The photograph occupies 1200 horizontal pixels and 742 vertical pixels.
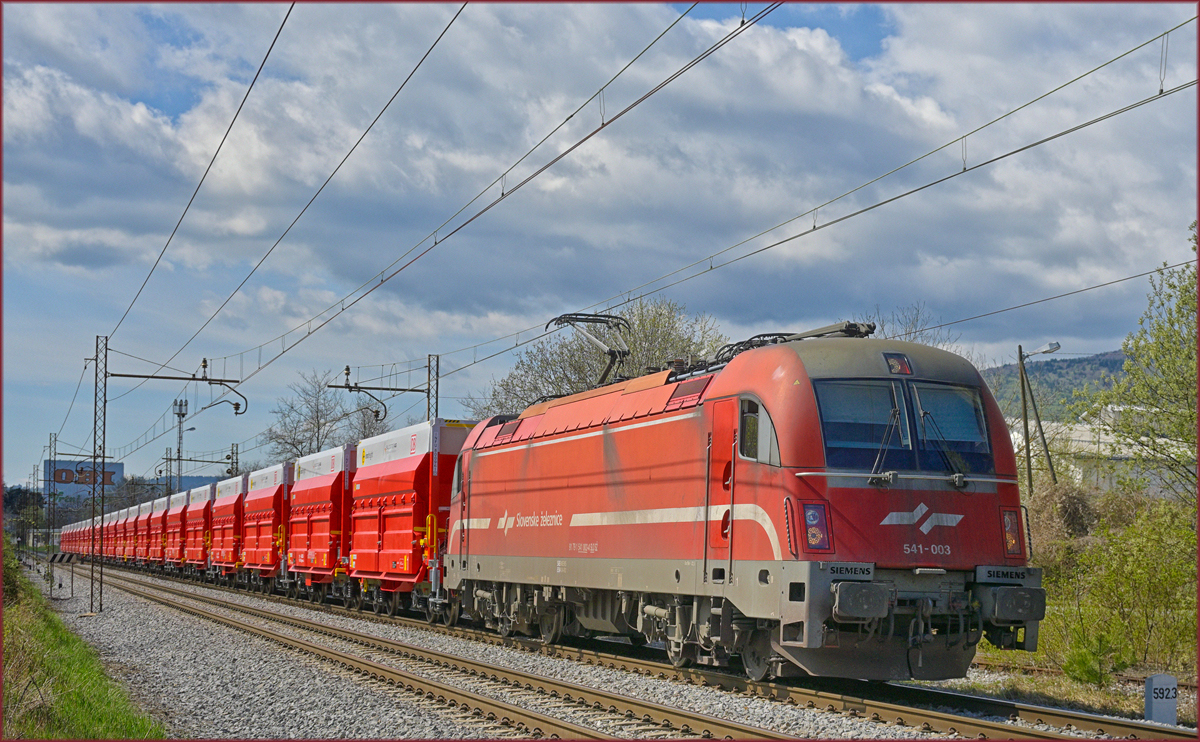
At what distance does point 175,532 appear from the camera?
56688 millimetres

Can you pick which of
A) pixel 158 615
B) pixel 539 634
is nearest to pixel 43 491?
pixel 158 615

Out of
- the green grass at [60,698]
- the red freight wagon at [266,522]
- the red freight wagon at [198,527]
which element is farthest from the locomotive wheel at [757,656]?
the red freight wagon at [198,527]

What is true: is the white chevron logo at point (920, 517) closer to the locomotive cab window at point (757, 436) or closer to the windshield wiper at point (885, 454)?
the windshield wiper at point (885, 454)

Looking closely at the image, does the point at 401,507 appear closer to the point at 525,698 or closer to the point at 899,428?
the point at 525,698

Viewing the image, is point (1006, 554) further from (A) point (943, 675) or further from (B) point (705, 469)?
(B) point (705, 469)

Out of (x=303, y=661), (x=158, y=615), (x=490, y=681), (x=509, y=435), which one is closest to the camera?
(x=490, y=681)

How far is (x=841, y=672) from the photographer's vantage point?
37.8 feet

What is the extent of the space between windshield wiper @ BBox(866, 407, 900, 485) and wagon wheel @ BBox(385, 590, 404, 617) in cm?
1704

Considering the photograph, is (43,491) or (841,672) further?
(43,491)

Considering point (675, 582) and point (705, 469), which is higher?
point (705, 469)

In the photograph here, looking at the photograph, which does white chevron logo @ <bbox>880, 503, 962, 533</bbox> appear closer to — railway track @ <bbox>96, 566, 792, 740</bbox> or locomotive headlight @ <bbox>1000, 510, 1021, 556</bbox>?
locomotive headlight @ <bbox>1000, 510, 1021, 556</bbox>

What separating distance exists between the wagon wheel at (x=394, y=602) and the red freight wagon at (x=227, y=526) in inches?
690

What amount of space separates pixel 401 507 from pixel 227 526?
22.6 metres

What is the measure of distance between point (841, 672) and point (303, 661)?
8868 millimetres
